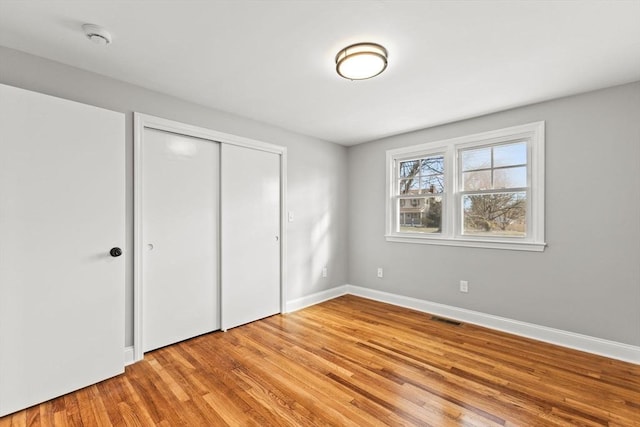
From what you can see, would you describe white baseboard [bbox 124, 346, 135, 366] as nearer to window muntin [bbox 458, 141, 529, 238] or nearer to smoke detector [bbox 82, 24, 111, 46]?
smoke detector [bbox 82, 24, 111, 46]

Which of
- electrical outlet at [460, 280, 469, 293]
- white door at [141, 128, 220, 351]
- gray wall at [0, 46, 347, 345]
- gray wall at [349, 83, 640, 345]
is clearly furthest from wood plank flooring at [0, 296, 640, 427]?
gray wall at [0, 46, 347, 345]

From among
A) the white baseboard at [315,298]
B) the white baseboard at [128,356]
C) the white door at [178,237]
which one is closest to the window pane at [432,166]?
the white baseboard at [315,298]

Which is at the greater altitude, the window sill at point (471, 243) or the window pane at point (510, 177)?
the window pane at point (510, 177)

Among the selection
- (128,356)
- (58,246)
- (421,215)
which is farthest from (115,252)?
(421,215)

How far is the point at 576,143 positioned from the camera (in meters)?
2.77

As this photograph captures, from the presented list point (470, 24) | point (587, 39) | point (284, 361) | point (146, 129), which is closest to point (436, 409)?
point (284, 361)

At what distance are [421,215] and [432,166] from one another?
2.21 ft

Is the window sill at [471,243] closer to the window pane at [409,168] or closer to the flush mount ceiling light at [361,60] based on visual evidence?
the window pane at [409,168]

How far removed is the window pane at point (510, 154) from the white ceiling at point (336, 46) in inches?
18.6

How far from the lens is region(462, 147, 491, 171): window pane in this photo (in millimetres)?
3385

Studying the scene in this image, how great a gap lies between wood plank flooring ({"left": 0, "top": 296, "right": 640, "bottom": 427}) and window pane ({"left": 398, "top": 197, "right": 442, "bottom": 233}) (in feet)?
4.52

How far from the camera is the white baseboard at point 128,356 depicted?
244cm

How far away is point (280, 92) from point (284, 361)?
7.98 ft

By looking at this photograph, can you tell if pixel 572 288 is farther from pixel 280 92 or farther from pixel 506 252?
pixel 280 92
